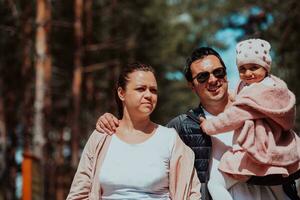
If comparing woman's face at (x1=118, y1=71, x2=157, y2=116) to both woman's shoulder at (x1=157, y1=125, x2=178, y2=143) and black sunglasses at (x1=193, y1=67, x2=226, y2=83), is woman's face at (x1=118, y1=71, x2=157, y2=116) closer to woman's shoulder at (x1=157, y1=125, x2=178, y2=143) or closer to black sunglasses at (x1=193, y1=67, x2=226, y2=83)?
woman's shoulder at (x1=157, y1=125, x2=178, y2=143)

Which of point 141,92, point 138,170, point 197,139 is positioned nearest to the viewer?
point 138,170

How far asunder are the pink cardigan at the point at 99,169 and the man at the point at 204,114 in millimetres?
121

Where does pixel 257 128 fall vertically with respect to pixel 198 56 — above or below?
below

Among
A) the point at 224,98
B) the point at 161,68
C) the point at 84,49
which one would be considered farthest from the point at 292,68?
the point at 224,98

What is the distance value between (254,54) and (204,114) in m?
0.53

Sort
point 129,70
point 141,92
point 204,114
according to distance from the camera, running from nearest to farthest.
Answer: point 141,92 < point 129,70 < point 204,114

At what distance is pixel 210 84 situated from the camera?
13.8ft

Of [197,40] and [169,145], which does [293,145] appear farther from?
[197,40]

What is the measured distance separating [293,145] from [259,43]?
67 cm

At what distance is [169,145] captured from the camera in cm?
393

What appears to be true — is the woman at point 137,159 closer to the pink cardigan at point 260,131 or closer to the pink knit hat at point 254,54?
the pink cardigan at point 260,131

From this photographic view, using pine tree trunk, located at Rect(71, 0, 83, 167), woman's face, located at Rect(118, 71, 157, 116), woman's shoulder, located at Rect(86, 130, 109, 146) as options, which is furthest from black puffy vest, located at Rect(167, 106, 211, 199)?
pine tree trunk, located at Rect(71, 0, 83, 167)

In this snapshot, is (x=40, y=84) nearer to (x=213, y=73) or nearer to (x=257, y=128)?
(x=213, y=73)

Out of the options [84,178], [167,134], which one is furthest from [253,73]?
[84,178]
